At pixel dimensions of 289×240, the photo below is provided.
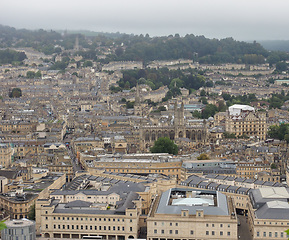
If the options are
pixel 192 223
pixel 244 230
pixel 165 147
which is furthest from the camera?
pixel 165 147

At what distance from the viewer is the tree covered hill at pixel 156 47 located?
5861 inches

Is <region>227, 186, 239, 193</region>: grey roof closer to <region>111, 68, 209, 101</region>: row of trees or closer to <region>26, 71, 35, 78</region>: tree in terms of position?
<region>111, 68, 209, 101</region>: row of trees

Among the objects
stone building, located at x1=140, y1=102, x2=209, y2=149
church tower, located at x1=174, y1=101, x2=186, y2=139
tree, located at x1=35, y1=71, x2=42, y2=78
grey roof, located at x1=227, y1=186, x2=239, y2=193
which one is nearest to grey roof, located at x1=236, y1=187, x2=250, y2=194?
grey roof, located at x1=227, y1=186, x2=239, y2=193

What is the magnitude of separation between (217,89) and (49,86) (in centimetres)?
2691

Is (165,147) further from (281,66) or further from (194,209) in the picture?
(281,66)

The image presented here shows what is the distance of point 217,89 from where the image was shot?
114 metres

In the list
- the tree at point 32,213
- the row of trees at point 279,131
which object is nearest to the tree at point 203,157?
the row of trees at point 279,131

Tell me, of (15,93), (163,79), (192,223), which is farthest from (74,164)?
(163,79)

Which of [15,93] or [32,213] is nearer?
[32,213]

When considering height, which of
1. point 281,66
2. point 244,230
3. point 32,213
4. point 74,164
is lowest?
point 74,164

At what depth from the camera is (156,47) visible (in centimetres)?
A: 15238

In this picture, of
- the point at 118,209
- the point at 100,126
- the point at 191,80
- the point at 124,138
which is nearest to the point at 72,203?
the point at 118,209

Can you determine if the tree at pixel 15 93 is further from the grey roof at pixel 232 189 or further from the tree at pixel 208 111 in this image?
the grey roof at pixel 232 189

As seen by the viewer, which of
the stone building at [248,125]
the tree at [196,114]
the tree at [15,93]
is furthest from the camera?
the tree at [15,93]
